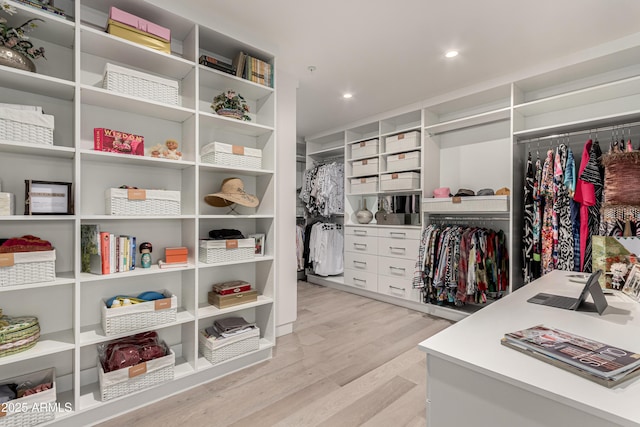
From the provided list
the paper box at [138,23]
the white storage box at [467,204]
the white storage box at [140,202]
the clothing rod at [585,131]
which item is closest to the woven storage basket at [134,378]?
the white storage box at [140,202]

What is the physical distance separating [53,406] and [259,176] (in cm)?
188

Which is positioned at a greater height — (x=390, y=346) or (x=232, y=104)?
(x=232, y=104)

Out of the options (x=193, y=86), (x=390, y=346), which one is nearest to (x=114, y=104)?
(x=193, y=86)

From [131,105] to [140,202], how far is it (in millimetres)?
A: 620

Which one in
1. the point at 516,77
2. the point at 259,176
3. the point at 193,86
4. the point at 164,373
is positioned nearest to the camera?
the point at 164,373

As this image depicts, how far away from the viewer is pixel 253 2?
2.02 metres

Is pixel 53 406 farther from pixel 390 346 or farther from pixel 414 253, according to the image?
pixel 414 253

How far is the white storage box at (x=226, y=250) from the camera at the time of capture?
86.4 inches

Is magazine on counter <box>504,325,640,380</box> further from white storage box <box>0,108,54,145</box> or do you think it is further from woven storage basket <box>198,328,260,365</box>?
white storage box <box>0,108,54,145</box>

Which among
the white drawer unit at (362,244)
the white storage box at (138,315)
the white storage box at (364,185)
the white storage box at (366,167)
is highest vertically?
the white storage box at (366,167)

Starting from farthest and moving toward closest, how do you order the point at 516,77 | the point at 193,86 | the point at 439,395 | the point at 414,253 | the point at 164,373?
the point at 414,253 < the point at 516,77 < the point at 193,86 < the point at 164,373 < the point at 439,395

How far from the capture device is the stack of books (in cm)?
228

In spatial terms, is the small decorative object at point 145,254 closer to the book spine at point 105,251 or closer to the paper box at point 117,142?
the book spine at point 105,251

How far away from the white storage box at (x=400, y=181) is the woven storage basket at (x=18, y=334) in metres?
3.40
